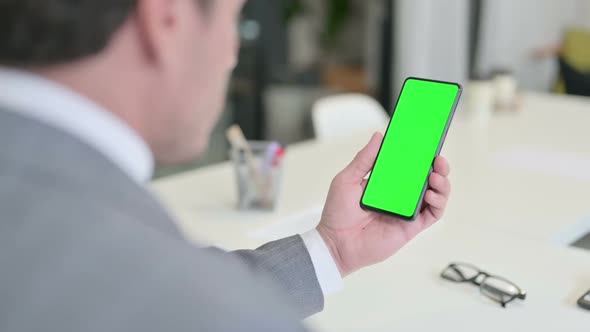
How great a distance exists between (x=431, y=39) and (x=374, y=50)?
1.89 feet

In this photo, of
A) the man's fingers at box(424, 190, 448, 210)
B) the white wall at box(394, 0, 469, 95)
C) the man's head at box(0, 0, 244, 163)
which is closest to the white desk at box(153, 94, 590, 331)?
the man's fingers at box(424, 190, 448, 210)

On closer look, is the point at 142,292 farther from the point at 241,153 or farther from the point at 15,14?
the point at 241,153

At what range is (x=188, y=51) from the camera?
0.58m

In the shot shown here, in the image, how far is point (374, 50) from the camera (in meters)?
4.75

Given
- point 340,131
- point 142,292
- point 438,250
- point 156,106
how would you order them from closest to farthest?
point 142,292
point 156,106
point 438,250
point 340,131

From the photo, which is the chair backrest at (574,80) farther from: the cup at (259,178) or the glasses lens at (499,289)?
the glasses lens at (499,289)

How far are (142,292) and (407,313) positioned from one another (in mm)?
736

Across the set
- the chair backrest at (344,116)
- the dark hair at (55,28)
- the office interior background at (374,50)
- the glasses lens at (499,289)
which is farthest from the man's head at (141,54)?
the office interior background at (374,50)

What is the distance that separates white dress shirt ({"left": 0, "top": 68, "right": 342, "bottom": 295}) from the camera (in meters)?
0.50

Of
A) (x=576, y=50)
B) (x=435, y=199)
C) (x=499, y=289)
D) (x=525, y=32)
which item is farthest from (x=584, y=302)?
(x=576, y=50)

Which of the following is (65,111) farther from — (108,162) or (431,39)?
(431,39)

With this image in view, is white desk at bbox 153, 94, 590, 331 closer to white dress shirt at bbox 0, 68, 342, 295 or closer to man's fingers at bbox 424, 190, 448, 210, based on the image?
man's fingers at bbox 424, 190, 448, 210

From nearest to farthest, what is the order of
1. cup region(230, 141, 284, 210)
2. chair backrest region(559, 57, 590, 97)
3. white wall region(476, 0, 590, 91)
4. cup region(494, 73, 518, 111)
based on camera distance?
cup region(230, 141, 284, 210), cup region(494, 73, 518, 111), chair backrest region(559, 57, 590, 97), white wall region(476, 0, 590, 91)

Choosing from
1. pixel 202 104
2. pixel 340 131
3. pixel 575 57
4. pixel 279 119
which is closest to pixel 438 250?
pixel 202 104
